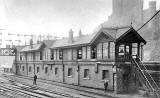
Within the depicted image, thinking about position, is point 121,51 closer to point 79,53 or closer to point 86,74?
point 86,74

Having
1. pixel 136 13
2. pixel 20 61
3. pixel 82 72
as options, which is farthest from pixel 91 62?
pixel 136 13

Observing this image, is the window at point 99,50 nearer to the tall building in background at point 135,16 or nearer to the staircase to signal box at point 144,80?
the staircase to signal box at point 144,80

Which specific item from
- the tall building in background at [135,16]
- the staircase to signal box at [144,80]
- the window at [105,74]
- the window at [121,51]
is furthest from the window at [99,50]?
the tall building in background at [135,16]

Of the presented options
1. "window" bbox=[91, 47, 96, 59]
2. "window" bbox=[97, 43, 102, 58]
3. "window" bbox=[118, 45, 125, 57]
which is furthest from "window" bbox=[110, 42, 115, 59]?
"window" bbox=[91, 47, 96, 59]

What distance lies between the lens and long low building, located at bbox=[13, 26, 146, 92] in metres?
27.1

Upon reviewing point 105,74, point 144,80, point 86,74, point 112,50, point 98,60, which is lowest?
point 86,74

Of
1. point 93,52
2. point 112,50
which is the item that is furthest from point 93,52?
point 112,50

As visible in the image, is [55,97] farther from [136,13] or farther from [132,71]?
[136,13]

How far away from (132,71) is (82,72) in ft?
27.9

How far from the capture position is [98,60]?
29.9 m

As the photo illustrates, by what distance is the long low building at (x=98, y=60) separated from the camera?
2711 centimetres

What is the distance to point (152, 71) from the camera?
2917 centimetres

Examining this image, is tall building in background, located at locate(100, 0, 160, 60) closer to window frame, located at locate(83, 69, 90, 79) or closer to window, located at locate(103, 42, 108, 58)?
window frame, located at locate(83, 69, 90, 79)

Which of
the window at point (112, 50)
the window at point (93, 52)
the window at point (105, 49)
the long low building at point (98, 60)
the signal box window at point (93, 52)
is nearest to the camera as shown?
the long low building at point (98, 60)
